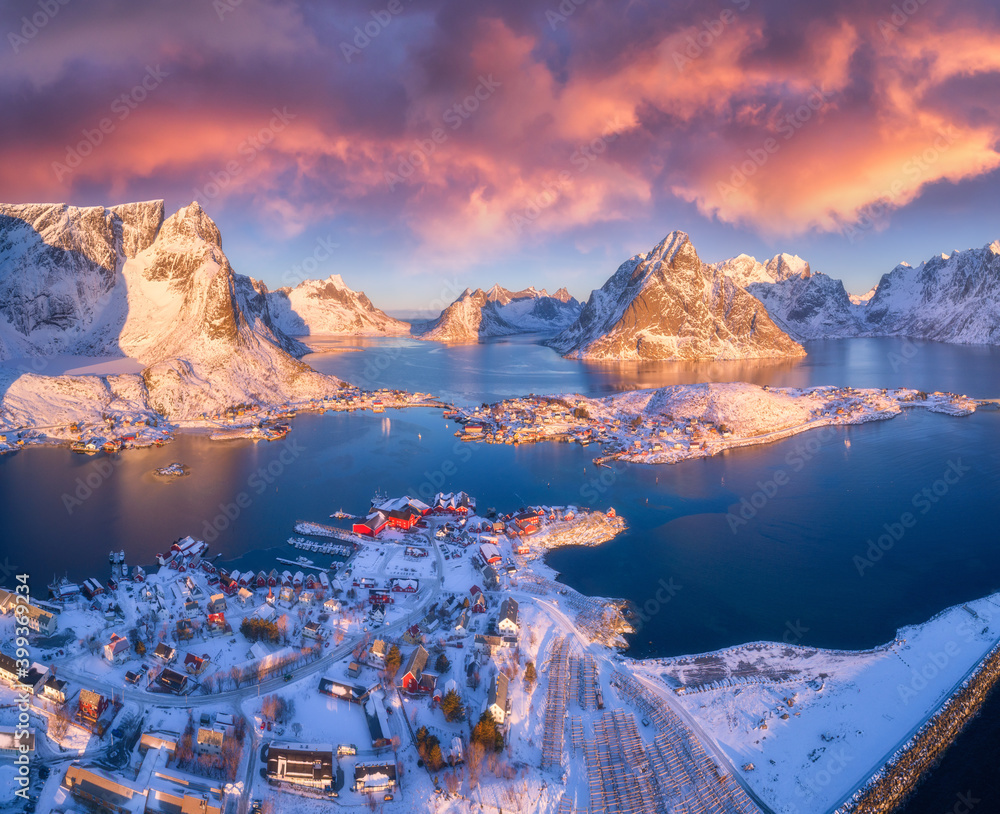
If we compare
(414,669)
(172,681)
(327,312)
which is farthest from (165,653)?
(327,312)

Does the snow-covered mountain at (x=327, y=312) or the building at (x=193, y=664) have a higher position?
the snow-covered mountain at (x=327, y=312)

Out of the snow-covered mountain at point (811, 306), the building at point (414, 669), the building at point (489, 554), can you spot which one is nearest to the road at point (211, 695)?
the building at point (414, 669)

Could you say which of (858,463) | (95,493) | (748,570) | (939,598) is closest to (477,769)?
(748,570)

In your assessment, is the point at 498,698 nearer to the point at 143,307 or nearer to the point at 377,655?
the point at 377,655

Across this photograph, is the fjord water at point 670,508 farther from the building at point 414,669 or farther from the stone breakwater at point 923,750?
the building at point 414,669

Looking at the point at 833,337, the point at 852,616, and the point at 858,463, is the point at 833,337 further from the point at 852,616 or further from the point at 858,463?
the point at 852,616
